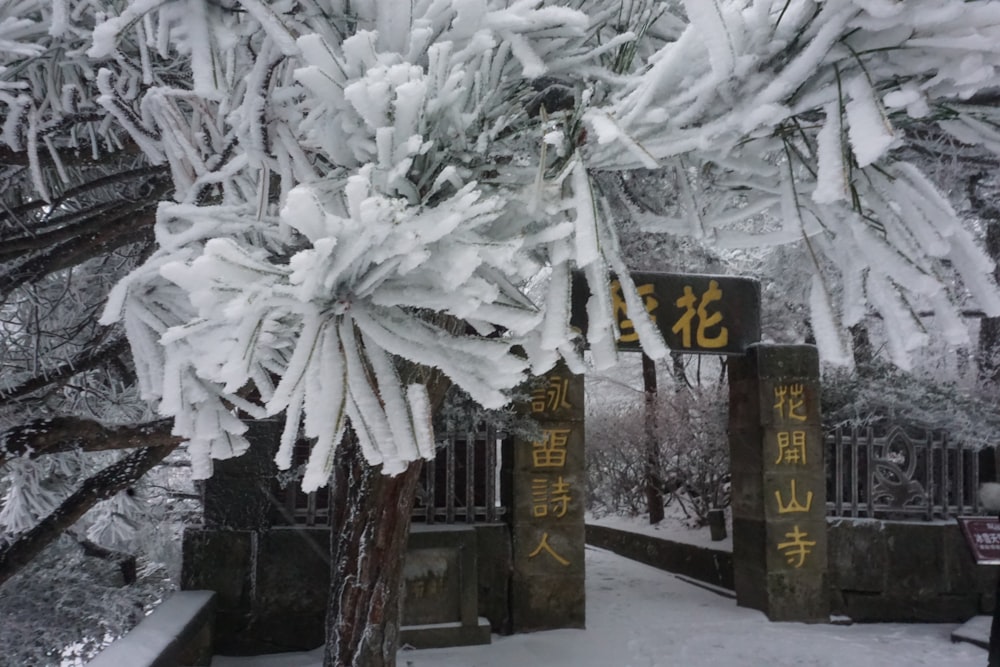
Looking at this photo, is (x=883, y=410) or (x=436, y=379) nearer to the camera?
(x=436, y=379)

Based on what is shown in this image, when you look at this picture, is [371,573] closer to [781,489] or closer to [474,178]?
[474,178]

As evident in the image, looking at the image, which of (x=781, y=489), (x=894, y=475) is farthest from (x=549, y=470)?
(x=894, y=475)

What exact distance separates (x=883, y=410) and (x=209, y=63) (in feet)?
24.6

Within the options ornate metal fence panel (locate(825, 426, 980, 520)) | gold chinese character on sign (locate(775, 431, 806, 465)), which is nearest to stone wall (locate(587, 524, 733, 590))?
ornate metal fence panel (locate(825, 426, 980, 520))

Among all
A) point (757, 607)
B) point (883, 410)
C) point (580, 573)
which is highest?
point (883, 410)

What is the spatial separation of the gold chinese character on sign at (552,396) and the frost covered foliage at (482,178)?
4466 millimetres

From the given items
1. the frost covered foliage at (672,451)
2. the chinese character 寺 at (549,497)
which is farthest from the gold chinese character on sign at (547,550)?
the frost covered foliage at (672,451)

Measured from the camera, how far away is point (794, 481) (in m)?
6.29

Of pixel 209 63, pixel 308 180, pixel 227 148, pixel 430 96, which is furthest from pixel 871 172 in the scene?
pixel 227 148

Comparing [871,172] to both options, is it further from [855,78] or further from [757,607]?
[757,607]

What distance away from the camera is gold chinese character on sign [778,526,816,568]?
618 cm

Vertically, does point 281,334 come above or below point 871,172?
below

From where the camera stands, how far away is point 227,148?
1.50m

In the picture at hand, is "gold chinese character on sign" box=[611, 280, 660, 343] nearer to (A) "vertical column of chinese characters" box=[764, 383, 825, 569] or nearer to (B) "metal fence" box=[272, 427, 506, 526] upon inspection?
(B) "metal fence" box=[272, 427, 506, 526]
